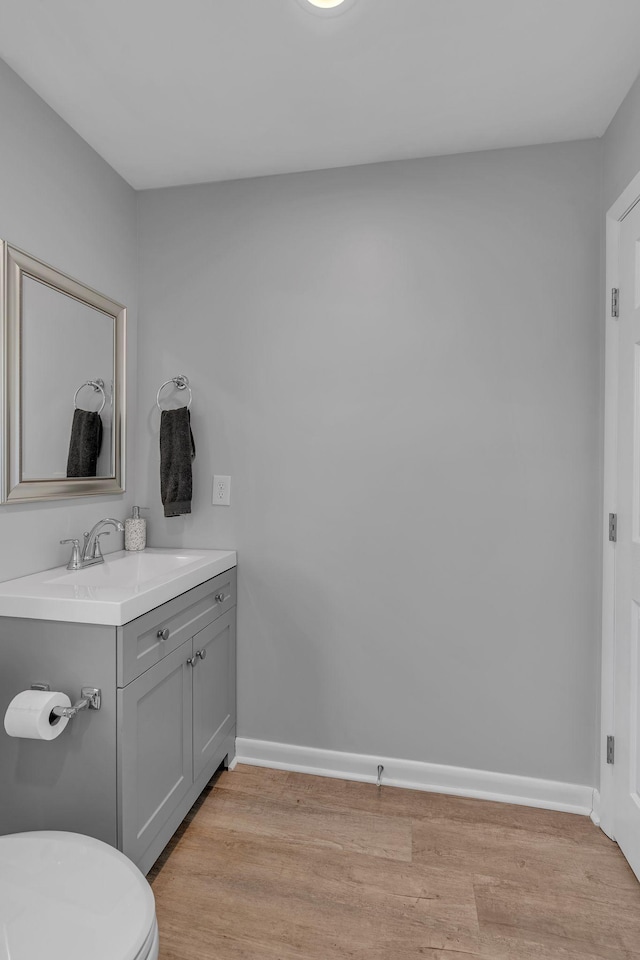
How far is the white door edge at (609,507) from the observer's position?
6.05 feet

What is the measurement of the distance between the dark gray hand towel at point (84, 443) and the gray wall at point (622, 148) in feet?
6.66

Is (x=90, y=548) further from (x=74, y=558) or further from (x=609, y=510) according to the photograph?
(x=609, y=510)

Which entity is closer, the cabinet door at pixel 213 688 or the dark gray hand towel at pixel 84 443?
the cabinet door at pixel 213 688

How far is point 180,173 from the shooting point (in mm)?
2227

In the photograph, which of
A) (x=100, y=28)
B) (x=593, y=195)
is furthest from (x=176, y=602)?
(x=593, y=195)

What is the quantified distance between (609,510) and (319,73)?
1709 millimetres

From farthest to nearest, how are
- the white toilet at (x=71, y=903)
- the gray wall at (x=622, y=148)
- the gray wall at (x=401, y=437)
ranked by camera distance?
the gray wall at (x=401, y=437), the gray wall at (x=622, y=148), the white toilet at (x=71, y=903)

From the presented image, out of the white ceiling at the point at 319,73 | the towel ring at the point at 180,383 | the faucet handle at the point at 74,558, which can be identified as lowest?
the faucet handle at the point at 74,558

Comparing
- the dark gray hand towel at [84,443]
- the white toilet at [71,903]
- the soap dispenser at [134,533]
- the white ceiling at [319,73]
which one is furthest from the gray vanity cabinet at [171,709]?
the white ceiling at [319,73]

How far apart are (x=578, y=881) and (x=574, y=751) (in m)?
0.45

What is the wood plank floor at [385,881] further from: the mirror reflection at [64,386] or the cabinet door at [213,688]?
the mirror reflection at [64,386]

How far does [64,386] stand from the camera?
194 cm

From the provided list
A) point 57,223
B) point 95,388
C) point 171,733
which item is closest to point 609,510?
point 171,733

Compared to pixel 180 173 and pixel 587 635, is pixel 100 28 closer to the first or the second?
pixel 180 173
